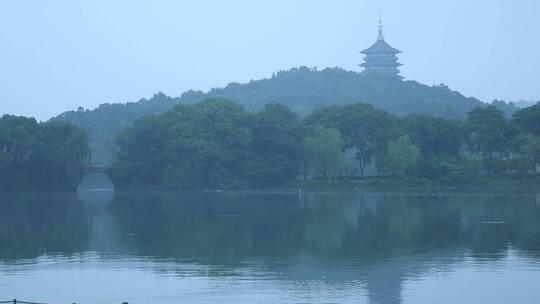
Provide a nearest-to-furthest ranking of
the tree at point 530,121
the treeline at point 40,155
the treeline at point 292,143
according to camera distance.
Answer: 1. the treeline at point 40,155
2. the treeline at point 292,143
3. the tree at point 530,121

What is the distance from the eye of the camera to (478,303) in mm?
19062

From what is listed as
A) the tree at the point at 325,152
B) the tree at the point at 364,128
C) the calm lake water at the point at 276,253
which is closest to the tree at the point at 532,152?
the tree at the point at 364,128

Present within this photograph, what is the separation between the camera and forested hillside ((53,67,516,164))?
310ft

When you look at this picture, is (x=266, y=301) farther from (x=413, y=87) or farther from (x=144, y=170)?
(x=413, y=87)

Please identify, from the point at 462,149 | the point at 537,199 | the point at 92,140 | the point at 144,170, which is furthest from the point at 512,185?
the point at 92,140

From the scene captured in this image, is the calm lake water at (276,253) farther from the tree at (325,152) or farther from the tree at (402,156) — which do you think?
→ the tree at (325,152)

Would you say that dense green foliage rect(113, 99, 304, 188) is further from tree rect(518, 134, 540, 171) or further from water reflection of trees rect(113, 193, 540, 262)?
tree rect(518, 134, 540, 171)

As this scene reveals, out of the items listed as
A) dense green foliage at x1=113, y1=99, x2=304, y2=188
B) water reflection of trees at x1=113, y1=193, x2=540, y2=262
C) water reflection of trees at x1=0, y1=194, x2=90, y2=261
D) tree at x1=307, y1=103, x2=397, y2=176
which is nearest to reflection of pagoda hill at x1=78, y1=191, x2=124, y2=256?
water reflection of trees at x1=0, y1=194, x2=90, y2=261

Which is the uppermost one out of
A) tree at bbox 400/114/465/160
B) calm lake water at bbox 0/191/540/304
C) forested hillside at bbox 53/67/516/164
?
forested hillside at bbox 53/67/516/164

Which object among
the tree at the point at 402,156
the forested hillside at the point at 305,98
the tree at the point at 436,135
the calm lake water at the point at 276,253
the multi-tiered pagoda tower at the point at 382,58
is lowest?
the calm lake water at the point at 276,253

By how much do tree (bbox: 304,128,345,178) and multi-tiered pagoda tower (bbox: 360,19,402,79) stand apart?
62.9m

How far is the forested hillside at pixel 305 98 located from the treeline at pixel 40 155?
21.2 meters

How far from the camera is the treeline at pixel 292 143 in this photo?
61.5m

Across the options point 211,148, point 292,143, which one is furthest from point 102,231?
point 292,143
